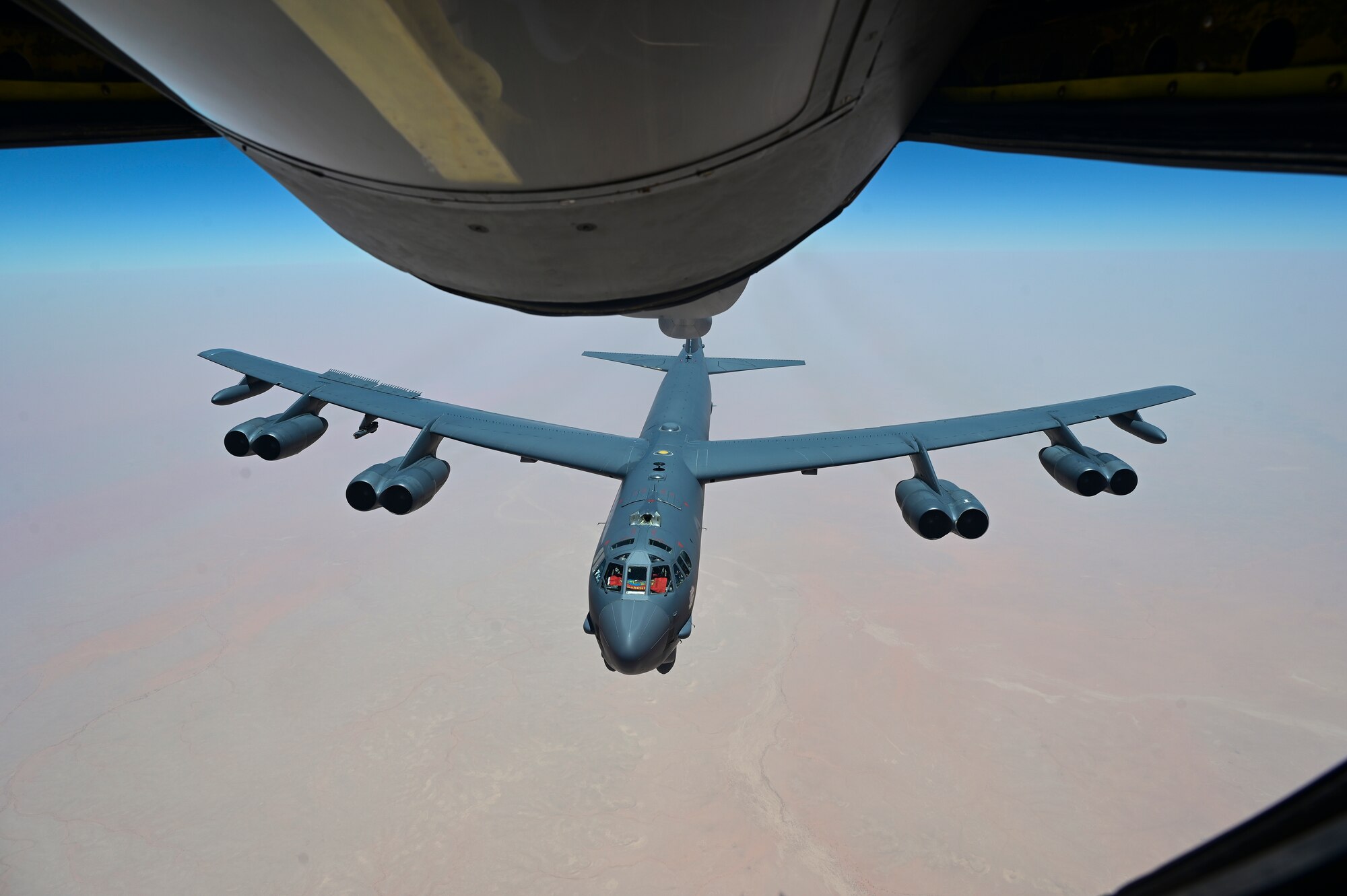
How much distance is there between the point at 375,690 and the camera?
5081cm

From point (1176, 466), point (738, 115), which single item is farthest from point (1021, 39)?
point (1176, 466)

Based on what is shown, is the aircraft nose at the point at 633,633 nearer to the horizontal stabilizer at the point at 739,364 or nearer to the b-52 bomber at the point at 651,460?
the b-52 bomber at the point at 651,460

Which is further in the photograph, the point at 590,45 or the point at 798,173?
the point at 798,173

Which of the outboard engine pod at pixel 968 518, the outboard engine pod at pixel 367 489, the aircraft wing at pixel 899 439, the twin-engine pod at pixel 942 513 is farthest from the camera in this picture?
the aircraft wing at pixel 899 439

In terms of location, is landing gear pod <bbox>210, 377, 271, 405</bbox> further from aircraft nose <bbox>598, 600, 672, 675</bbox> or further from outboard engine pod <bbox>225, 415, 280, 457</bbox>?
aircraft nose <bbox>598, 600, 672, 675</bbox>

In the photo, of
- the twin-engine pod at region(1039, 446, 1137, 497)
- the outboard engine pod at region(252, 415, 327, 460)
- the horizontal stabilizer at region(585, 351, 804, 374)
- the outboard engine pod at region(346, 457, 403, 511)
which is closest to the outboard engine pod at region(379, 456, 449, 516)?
the outboard engine pod at region(346, 457, 403, 511)

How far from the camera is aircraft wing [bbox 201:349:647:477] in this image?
19.9m

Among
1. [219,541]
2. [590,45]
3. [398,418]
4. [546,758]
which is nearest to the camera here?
[590,45]

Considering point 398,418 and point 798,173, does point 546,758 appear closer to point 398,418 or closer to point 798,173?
point 398,418

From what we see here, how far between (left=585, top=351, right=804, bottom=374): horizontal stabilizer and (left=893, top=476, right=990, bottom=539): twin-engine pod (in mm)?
14091

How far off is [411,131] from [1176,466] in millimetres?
162586

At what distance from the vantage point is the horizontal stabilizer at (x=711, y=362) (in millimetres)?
30408

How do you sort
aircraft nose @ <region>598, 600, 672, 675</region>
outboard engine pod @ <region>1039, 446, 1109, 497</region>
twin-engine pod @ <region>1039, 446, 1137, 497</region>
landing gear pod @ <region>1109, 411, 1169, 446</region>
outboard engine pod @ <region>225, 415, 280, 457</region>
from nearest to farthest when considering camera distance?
aircraft nose @ <region>598, 600, 672, 675</region> < twin-engine pod @ <region>1039, 446, 1137, 497</region> < outboard engine pod @ <region>1039, 446, 1109, 497</region> < outboard engine pod @ <region>225, 415, 280, 457</region> < landing gear pod @ <region>1109, 411, 1169, 446</region>

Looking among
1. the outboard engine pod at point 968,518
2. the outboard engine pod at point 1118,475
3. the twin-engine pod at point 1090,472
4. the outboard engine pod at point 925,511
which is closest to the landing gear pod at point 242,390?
the outboard engine pod at point 925,511
